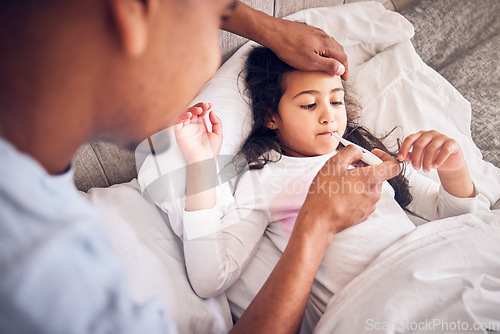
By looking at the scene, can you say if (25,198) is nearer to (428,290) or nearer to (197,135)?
(197,135)

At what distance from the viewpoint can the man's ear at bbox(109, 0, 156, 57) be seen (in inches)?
10.3

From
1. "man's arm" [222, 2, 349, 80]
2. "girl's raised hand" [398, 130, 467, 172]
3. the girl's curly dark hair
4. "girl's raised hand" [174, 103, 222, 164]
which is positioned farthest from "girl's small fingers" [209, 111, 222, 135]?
"girl's raised hand" [398, 130, 467, 172]

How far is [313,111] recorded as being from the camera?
2.92 feet

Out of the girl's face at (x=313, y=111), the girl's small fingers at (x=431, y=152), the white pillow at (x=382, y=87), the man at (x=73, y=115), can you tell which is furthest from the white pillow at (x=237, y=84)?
the girl's small fingers at (x=431, y=152)

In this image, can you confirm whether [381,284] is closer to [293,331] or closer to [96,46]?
[293,331]

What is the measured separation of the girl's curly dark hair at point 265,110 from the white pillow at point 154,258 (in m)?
0.35

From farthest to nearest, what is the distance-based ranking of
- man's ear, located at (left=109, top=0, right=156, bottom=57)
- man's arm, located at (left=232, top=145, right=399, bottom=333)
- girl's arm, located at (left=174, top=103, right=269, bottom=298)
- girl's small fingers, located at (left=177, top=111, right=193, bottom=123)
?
1. girl's small fingers, located at (left=177, top=111, right=193, bottom=123)
2. girl's arm, located at (left=174, top=103, right=269, bottom=298)
3. man's arm, located at (left=232, top=145, right=399, bottom=333)
4. man's ear, located at (left=109, top=0, right=156, bottom=57)

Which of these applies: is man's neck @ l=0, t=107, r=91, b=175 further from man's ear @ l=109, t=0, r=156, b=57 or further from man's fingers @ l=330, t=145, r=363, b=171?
man's fingers @ l=330, t=145, r=363, b=171

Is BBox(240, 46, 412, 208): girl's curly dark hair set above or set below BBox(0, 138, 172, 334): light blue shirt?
below

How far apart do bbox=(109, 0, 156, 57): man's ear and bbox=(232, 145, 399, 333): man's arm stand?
1.54ft

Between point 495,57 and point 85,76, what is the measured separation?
1737mm

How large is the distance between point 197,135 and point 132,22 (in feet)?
1.77

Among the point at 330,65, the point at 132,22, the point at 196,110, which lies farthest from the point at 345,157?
the point at 132,22

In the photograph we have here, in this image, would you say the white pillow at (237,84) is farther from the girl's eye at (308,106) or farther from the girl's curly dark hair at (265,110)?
the girl's eye at (308,106)
